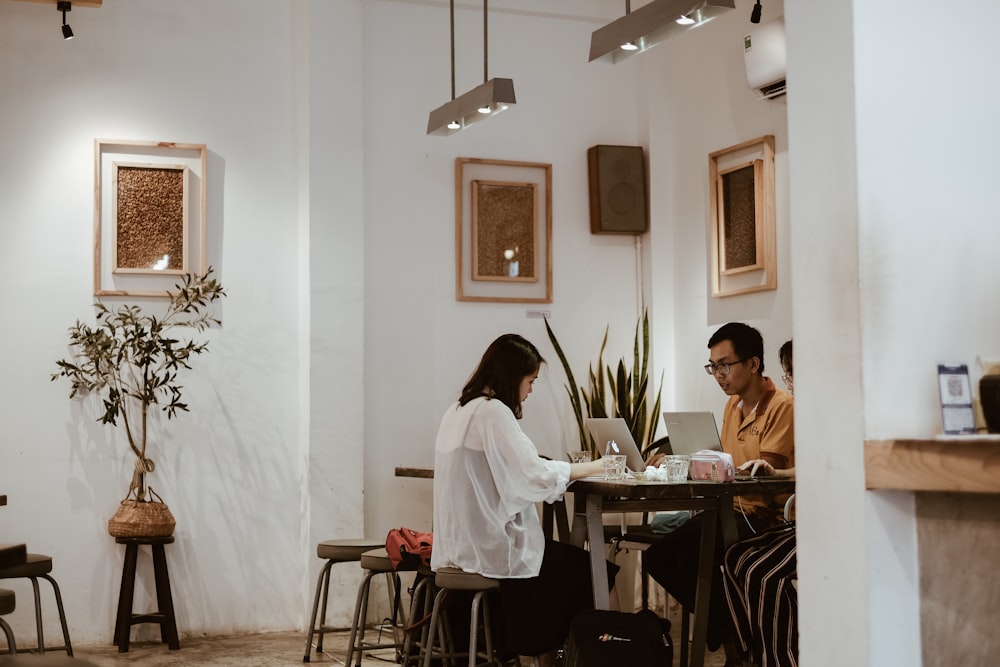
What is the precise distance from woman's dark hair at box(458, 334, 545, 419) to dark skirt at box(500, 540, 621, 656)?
565mm

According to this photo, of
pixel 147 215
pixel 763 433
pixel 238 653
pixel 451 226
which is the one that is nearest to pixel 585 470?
pixel 763 433

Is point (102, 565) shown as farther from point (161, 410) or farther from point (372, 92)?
point (372, 92)

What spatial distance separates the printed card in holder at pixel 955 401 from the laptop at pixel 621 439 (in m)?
2.12

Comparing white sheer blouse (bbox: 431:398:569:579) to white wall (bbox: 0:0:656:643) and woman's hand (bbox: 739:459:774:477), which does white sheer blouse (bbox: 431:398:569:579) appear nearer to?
woman's hand (bbox: 739:459:774:477)

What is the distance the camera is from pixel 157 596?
5367mm

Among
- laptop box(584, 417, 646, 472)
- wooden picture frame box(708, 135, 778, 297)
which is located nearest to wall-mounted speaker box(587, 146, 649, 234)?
wooden picture frame box(708, 135, 778, 297)

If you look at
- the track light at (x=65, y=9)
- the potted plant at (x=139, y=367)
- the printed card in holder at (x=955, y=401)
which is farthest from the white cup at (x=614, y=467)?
the track light at (x=65, y=9)

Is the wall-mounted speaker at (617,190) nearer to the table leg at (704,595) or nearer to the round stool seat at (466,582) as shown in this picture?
the table leg at (704,595)

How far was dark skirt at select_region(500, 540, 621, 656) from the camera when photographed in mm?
3875

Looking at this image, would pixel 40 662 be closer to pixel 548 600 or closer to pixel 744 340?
pixel 548 600

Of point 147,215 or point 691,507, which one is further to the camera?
point 147,215

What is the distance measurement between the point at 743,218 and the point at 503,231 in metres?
1.37

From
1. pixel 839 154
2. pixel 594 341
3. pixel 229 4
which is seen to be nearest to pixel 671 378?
pixel 594 341

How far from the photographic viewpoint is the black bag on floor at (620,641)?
3.72m
